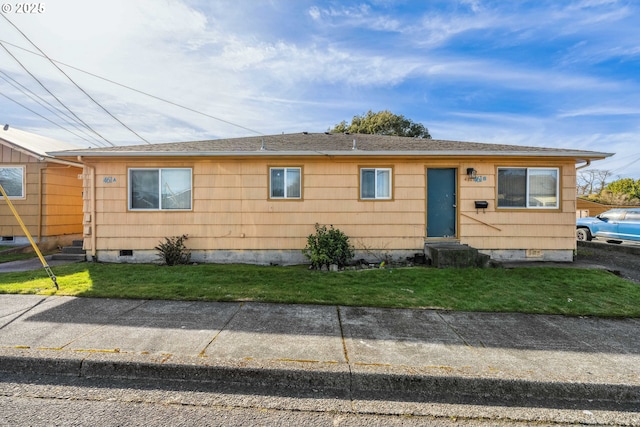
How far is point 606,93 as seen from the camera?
13.9 meters

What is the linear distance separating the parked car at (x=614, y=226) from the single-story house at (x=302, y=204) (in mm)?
5192

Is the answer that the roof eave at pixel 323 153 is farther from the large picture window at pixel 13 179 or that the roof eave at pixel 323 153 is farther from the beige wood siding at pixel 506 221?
the large picture window at pixel 13 179

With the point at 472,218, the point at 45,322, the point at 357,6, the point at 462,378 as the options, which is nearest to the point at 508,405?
the point at 462,378

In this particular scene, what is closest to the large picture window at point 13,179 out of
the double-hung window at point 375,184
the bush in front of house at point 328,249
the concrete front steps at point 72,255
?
the concrete front steps at point 72,255

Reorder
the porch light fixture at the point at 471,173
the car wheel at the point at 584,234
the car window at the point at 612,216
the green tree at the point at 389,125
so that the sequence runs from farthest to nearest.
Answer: the green tree at the point at 389,125 < the car wheel at the point at 584,234 < the car window at the point at 612,216 < the porch light fixture at the point at 471,173

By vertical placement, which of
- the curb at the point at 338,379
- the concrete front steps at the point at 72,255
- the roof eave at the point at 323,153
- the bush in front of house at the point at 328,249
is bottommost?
the curb at the point at 338,379

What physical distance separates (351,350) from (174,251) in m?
5.98

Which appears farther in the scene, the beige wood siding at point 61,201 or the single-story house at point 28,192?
the beige wood siding at point 61,201

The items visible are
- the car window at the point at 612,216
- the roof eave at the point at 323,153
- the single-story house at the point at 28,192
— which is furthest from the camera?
the car window at the point at 612,216

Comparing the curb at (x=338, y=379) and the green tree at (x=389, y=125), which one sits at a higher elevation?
the green tree at (x=389, y=125)

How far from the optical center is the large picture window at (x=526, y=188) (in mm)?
8031

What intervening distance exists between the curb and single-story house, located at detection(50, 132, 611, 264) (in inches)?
198

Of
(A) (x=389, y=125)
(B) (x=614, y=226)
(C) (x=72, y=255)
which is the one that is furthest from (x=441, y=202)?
(A) (x=389, y=125)

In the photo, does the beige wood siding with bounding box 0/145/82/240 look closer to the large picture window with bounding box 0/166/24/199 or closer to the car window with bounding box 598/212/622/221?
the large picture window with bounding box 0/166/24/199
